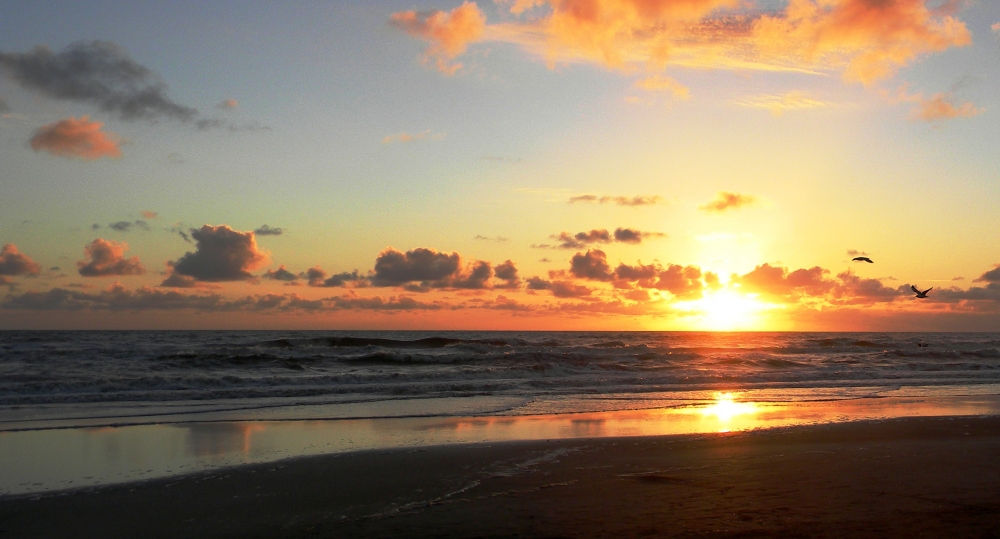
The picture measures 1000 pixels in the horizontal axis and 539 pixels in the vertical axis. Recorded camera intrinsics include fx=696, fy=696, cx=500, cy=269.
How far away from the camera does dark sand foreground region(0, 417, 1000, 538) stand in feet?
26.2

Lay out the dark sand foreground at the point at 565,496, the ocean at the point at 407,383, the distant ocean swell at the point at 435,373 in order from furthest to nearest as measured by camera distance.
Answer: the distant ocean swell at the point at 435,373, the ocean at the point at 407,383, the dark sand foreground at the point at 565,496

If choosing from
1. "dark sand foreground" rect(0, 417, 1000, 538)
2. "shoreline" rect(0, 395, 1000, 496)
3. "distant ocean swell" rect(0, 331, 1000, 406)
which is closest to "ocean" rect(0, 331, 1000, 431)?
"distant ocean swell" rect(0, 331, 1000, 406)

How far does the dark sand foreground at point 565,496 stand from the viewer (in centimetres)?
798

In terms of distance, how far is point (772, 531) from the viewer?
Answer: 7652 mm

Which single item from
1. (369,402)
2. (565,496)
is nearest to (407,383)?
(369,402)

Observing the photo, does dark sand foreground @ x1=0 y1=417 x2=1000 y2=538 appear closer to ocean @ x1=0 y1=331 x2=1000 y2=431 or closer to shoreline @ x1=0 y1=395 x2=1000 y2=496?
shoreline @ x1=0 y1=395 x2=1000 y2=496

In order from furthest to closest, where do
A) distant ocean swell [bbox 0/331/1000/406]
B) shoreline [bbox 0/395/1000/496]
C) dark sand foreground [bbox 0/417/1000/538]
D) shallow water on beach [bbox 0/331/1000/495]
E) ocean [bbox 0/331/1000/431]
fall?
distant ocean swell [bbox 0/331/1000/406], ocean [bbox 0/331/1000/431], shallow water on beach [bbox 0/331/1000/495], shoreline [bbox 0/395/1000/496], dark sand foreground [bbox 0/417/1000/538]

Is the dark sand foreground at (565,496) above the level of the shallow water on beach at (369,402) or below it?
above

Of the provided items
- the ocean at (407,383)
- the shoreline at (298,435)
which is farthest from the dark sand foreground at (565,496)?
the ocean at (407,383)

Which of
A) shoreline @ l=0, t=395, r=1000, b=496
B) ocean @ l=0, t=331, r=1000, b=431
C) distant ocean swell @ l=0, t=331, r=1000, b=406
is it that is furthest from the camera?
distant ocean swell @ l=0, t=331, r=1000, b=406

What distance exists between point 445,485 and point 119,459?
6.43 m

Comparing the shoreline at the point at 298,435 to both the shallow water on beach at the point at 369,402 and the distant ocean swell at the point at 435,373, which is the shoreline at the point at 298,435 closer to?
the shallow water on beach at the point at 369,402

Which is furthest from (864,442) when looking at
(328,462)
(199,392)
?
(199,392)

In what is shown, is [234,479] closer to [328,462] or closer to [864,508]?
[328,462]
